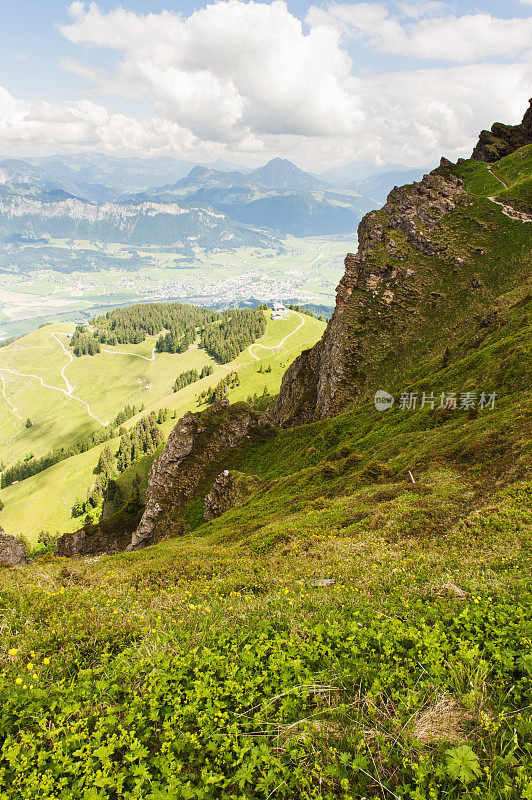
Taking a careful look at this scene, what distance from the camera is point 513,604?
8.20 metres

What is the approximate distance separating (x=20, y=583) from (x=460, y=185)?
12990cm

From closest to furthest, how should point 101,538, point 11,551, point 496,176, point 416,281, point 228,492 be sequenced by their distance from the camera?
point 11,551 < point 228,492 < point 101,538 < point 416,281 < point 496,176

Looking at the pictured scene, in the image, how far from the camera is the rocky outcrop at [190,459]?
60.1 meters

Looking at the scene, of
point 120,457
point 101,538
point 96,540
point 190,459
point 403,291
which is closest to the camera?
point 190,459

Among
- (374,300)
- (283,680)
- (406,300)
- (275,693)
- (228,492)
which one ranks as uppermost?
(406,300)

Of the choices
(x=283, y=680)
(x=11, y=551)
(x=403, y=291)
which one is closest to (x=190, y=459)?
(x=11, y=551)

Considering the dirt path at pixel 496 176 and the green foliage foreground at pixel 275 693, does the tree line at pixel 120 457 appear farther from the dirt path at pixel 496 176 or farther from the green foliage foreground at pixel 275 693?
the dirt path at pixel 496 176

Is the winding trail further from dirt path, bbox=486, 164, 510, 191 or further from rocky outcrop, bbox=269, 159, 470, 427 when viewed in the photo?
dirt path, bbox=486, 164, 510, 191

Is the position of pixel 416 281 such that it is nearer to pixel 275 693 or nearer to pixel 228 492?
pixel 228 492

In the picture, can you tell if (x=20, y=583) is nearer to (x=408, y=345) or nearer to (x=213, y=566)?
(x=213, y=566)

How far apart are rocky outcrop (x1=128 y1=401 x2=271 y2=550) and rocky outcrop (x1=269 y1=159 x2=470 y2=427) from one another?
19808mm

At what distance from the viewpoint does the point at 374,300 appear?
83625 mm

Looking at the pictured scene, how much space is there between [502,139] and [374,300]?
92.9 m

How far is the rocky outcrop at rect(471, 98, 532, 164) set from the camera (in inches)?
4520
